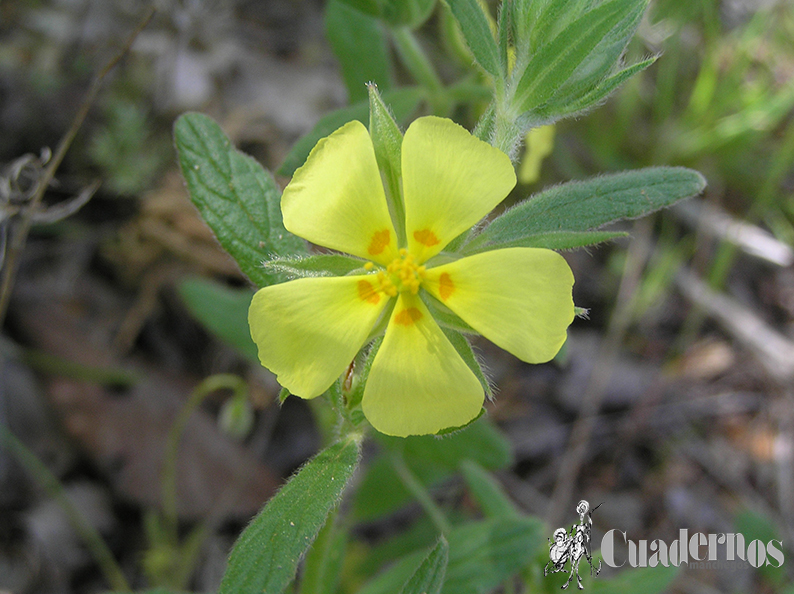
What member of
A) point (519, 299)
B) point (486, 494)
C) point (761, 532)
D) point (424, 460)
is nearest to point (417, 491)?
point (486, 494)

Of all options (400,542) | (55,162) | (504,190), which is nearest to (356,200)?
(504,190)

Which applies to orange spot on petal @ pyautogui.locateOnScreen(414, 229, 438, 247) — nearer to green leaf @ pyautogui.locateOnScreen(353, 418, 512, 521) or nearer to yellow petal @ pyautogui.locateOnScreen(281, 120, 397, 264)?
yellow petal @ pyautogui.locateOnScreen(281, 120, 397, 264)

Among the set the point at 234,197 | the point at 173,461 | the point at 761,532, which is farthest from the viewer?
the point at 761,532

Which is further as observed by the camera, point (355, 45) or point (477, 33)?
point (355, 45)

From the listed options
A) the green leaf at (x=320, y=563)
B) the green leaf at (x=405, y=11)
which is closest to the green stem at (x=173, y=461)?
the green leaf at (x=320, y=563)

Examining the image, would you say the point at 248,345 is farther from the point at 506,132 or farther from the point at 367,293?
the point at 506,132
